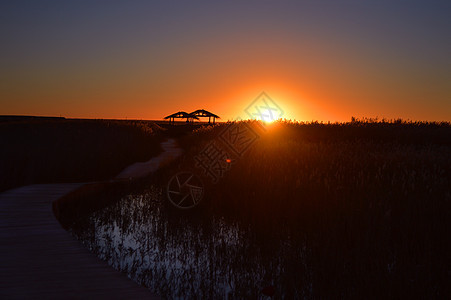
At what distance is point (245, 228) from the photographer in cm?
651

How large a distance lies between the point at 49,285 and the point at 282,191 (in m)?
4.44

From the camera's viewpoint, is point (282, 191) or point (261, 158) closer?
point (282, 191)

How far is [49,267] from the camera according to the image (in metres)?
4.25

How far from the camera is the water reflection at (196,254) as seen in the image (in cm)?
427

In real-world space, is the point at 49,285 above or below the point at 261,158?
below

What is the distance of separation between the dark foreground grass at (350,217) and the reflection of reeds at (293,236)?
0.02 m

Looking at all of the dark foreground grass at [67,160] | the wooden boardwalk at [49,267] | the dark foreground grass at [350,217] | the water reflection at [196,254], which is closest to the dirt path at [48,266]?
the wooden boardwalk at [49,267]

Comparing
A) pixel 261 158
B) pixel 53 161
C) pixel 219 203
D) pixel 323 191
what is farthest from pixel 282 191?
pixel 53 161

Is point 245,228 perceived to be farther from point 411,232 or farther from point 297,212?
point 411,232

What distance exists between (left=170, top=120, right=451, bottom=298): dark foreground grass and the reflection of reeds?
0.05ft

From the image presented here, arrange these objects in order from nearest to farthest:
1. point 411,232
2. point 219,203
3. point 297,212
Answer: point 411,232
point 297,212
point 219,203

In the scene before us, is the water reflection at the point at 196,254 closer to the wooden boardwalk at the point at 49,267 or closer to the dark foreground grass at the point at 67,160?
the wooden boardwalk at the point at 49,267

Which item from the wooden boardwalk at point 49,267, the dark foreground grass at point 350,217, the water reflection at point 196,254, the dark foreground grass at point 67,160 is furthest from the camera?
the dark foreground grass at point 67,160

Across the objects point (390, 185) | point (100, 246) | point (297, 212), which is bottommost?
point (100, 246)
